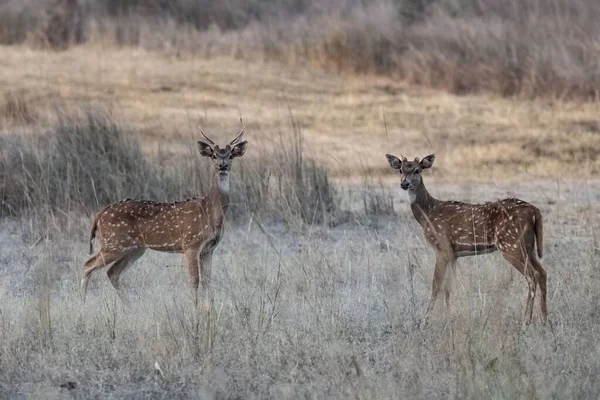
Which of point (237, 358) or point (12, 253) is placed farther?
point (12, 253)

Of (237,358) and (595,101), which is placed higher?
(595,101)

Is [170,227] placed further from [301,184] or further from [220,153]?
[301,184]

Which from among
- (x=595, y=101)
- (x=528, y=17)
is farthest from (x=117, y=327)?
(x=528, y=17)

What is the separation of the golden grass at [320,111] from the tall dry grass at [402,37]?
584mm

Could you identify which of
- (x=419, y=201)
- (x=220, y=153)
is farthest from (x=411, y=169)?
(x=220, y=153)

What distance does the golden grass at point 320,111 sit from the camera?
17.2 metres

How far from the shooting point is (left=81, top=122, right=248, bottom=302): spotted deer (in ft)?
34.6

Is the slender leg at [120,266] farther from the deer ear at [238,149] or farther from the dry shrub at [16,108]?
the dry shrub at [16,108]

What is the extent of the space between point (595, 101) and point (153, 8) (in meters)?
12.9

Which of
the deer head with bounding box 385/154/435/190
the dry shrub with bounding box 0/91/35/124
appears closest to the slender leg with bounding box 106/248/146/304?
the deer head with bounding box 385/154/435/190

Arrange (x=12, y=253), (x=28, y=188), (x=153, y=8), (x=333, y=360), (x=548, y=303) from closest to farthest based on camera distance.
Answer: (x=333, y=360) < (x=548, y=303) < (x=12, y=253) < (x=28, y=188) < (x=153, y=8)

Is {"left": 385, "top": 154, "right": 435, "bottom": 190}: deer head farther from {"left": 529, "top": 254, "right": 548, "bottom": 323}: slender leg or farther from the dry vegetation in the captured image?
{"left": 529, "top": 254, "right": 548, "bottom": 323}: slender leg

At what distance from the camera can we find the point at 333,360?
8.28 metres

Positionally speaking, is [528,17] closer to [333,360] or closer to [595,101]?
[595,101]
